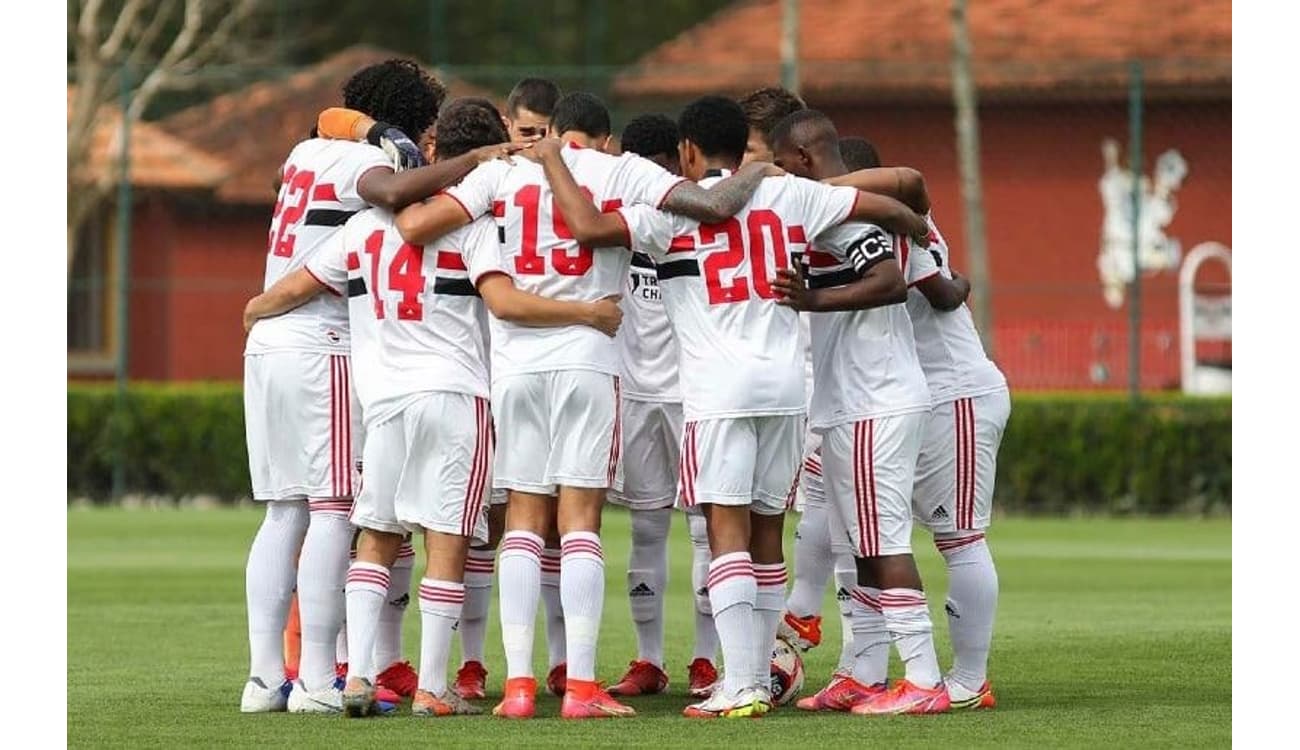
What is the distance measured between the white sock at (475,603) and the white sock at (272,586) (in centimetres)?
79

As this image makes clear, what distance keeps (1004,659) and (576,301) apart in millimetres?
3336

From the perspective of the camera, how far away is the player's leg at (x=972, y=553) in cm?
924

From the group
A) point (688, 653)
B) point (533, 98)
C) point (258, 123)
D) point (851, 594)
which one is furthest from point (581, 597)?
point (258, 123)

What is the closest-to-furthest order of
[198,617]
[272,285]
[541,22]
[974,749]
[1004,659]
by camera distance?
[974,749], [272,285], [1004,659], [198,617], [541,22]

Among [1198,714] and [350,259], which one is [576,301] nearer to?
[350,259]

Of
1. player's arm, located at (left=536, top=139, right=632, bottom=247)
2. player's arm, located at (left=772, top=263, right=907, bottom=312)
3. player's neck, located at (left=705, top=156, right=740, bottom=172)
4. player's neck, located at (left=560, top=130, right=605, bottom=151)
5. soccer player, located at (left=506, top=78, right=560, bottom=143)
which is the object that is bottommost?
player's arm, located at (left=772, top=263, right=907, bottom=312)

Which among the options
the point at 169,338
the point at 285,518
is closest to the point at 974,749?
the point at 285,518

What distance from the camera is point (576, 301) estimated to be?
8.88m

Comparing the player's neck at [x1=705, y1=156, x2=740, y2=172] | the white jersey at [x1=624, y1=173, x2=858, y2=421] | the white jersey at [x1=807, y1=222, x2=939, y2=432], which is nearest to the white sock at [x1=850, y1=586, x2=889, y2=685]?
the white jersey at [x1=807, y1=222, x2=939, y2=432]

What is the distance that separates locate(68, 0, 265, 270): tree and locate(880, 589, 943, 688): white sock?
18.3 metres

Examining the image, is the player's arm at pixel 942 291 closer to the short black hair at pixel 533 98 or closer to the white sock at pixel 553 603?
the short black hair at pixel 533 98

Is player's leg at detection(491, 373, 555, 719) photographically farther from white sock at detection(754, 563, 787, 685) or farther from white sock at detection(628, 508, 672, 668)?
white sock at detection(628, 508, 672, 668)

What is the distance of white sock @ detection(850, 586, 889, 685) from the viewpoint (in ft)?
30.6

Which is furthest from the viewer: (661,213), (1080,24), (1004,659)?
(1080,24)
